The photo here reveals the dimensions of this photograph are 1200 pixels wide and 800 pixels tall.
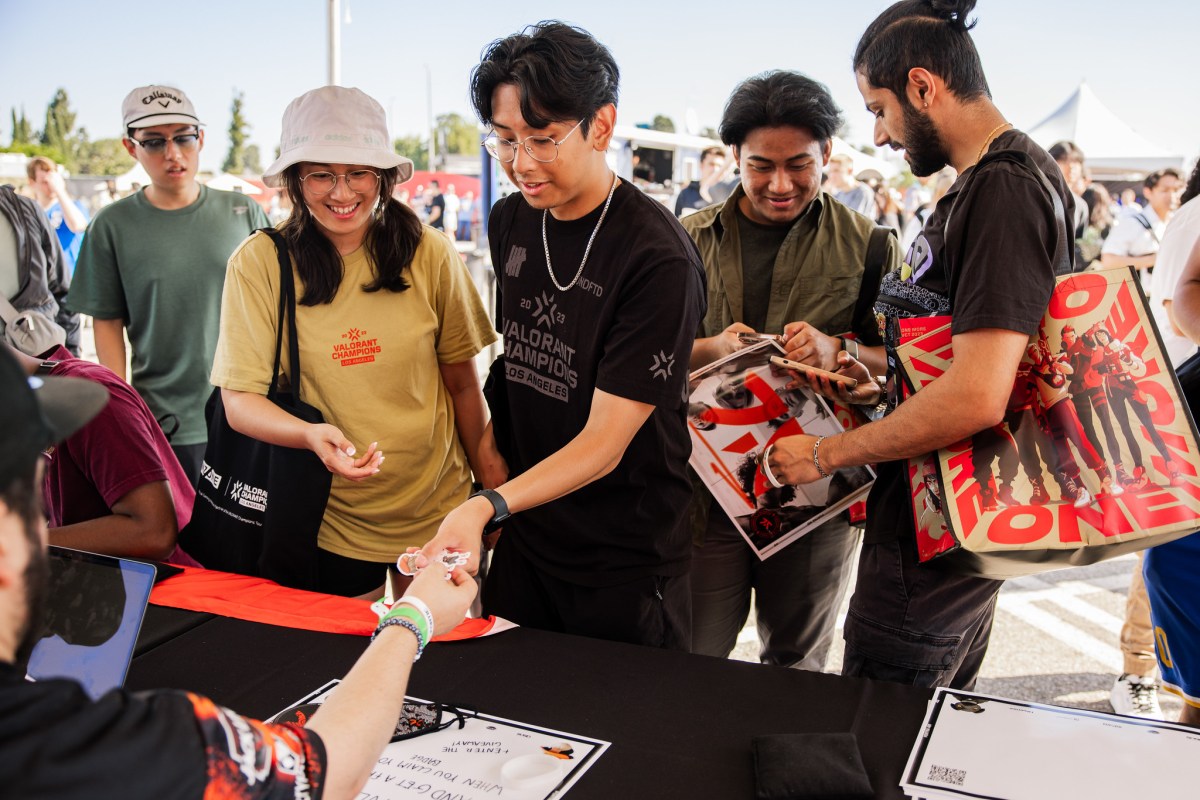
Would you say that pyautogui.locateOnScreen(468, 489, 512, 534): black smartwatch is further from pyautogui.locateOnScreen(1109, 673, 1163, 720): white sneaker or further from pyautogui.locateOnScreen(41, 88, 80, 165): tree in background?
pyautogui.locateOnScreen(41, 88, 80, 165): tree in background

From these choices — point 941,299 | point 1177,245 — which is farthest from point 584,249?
point 1177,245

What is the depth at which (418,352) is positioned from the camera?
1948 millimetres

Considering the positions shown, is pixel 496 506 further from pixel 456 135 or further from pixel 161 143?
pixel 456 135

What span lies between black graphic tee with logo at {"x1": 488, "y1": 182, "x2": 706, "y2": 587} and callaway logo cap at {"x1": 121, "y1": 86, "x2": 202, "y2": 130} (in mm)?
1705

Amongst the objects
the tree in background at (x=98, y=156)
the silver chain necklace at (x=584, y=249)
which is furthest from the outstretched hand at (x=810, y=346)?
the tree in background at (x=98, y=156)

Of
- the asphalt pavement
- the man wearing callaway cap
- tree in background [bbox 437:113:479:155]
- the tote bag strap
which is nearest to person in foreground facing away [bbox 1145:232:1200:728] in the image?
the asphalt pavement

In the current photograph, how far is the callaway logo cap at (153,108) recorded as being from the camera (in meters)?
2.86

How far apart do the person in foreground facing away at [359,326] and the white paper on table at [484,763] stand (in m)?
0.72

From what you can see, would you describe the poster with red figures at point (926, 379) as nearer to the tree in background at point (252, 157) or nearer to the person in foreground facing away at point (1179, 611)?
the person in foreground facing away at point (1179, 611)

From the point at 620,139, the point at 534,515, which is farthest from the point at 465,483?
the point at 620,139

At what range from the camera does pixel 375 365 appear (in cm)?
191

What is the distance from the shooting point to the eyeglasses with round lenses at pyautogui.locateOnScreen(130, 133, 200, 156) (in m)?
2.88

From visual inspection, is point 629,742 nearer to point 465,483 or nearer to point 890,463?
point 890,463

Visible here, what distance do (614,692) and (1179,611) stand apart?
116 cm
